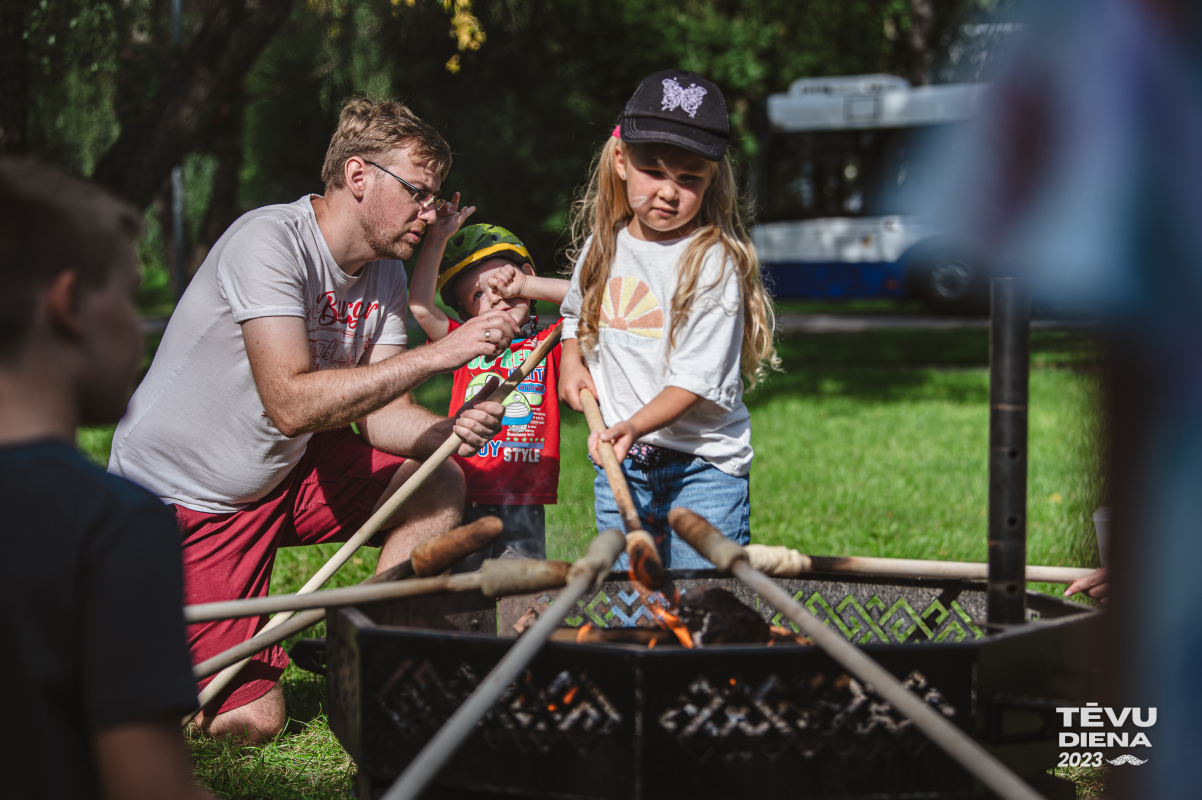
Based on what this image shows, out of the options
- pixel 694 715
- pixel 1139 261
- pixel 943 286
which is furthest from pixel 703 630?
pixel 943 286

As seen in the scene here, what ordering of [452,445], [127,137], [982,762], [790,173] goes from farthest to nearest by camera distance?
[790,173] < [127,137] < [452,445] < [982,762]

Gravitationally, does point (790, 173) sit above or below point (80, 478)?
above

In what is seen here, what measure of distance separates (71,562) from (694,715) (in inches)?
37.9

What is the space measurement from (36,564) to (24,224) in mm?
371

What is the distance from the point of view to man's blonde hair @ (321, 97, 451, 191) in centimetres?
308

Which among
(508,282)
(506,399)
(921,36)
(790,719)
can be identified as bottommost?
(790,719)

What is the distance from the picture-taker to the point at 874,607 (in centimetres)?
258

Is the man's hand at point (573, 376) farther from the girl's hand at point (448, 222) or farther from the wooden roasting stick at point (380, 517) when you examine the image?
the girl's hand at point (448, 222)

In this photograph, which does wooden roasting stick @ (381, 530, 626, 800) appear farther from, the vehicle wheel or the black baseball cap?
the vehicle wheel

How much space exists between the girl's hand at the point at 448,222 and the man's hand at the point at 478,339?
1.59 feet

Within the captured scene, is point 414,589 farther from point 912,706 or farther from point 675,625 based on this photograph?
point 912,706

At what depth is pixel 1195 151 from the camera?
Result: 1227 millimetres

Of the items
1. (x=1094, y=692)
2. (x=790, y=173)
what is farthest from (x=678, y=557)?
(x=790, y=173)

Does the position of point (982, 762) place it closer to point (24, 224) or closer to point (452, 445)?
point (24, 224)
